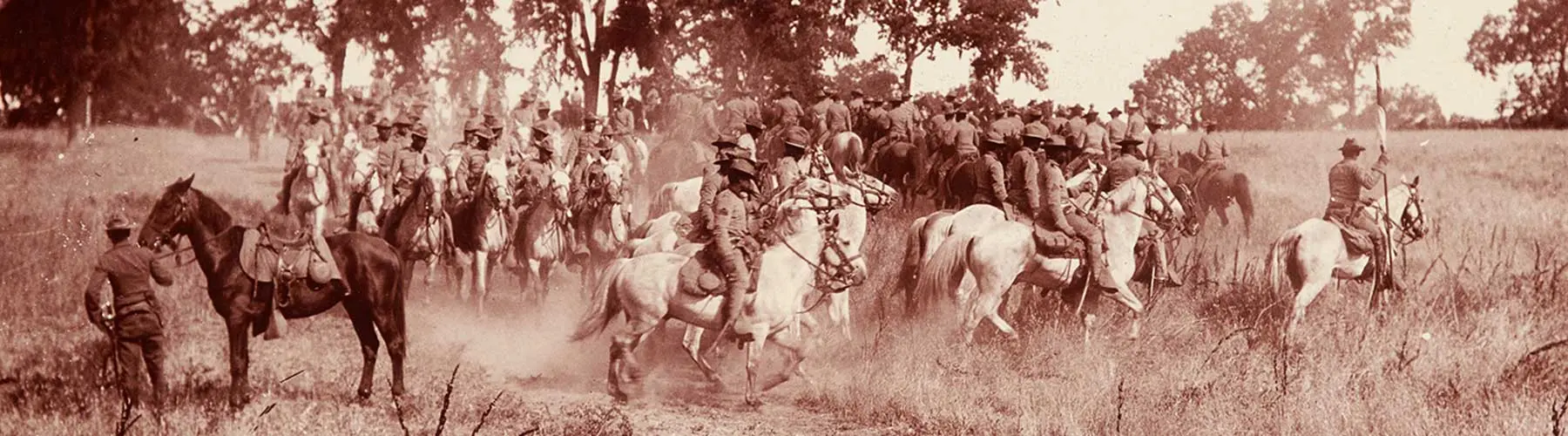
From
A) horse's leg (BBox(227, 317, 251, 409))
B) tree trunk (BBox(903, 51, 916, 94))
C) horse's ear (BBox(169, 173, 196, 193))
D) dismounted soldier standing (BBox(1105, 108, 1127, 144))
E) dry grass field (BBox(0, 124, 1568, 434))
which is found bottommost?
dry grass field (BBox(0, 124, 1568, 434))

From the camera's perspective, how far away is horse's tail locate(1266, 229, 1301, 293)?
498 inches

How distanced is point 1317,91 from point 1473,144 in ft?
10.1

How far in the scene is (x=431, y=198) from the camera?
14898 mm

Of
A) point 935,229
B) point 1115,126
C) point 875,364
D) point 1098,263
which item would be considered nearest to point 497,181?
point 935,229

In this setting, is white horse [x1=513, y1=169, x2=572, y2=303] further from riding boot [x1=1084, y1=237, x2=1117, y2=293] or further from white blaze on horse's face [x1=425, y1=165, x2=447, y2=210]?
riding boot [x1=1084, y1=237, x2=1117, y2=293]

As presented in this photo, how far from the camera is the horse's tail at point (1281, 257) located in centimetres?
1266

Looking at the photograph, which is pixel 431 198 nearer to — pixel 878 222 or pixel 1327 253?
pixel 878 222

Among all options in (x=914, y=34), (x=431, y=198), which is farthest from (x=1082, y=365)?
(x=914, y=34)

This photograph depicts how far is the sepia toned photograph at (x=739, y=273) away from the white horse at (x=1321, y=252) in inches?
1.1

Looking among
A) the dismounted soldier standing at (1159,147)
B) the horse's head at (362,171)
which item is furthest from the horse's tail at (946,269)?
the dismounted soldier standing at (1159,147)

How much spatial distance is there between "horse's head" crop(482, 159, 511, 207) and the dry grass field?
1351mm

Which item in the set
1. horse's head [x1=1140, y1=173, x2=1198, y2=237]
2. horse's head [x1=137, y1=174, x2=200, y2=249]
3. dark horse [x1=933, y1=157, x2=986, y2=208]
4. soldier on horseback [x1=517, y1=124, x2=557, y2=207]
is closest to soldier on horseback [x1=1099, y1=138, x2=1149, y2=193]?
horse's head [x1=1140, y1=173, x2=1198, y2=237]

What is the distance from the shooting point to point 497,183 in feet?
49.0

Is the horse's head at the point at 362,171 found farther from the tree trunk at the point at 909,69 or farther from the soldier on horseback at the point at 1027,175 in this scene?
the tree trunk at the point at 909,69
